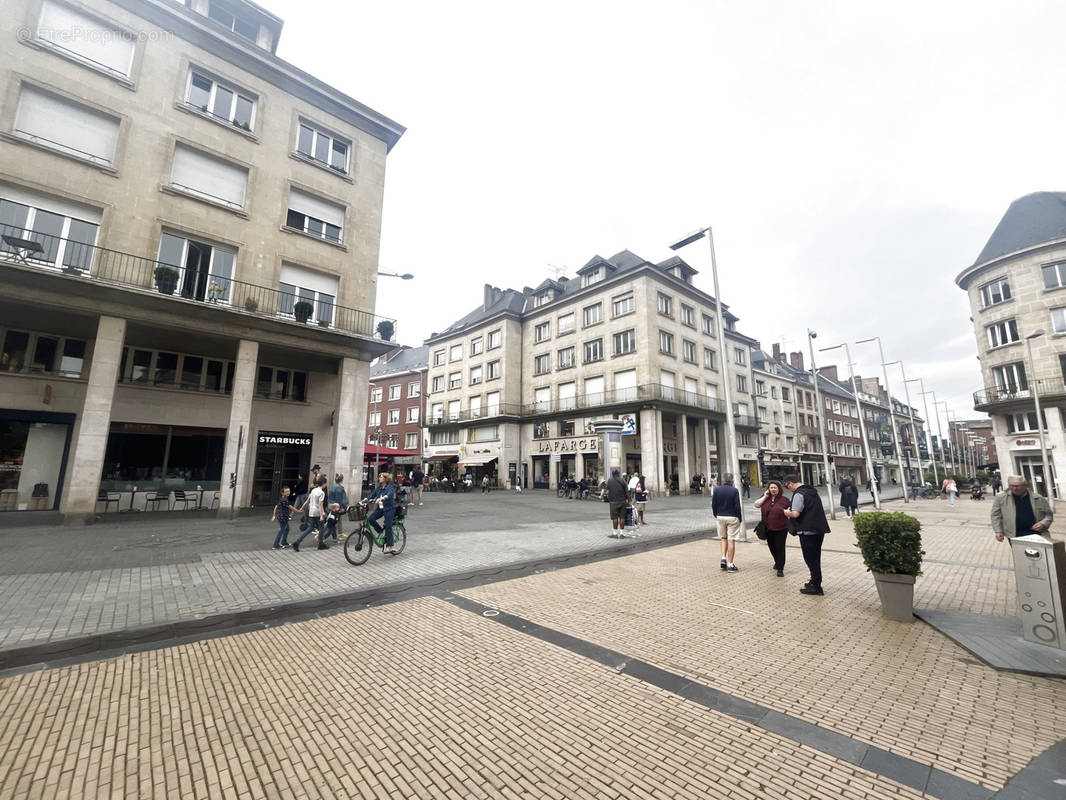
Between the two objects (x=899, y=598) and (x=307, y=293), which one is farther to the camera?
(x=307, y=293)

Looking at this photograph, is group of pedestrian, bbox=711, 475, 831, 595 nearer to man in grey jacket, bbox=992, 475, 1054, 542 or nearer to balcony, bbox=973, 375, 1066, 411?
man in grey jacket, bbox=992, 475, 1054, 542

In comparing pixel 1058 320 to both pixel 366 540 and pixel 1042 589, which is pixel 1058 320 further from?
pixel 366 540

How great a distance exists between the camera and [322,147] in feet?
59.3

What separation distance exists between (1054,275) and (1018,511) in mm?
32065

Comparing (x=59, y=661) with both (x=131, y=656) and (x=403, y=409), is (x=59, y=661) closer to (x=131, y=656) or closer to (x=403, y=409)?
(x=131, y=656)

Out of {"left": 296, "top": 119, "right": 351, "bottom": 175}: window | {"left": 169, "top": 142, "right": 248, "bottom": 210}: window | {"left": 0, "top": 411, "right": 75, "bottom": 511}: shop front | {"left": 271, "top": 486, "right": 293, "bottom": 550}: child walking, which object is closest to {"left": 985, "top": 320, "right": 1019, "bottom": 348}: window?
{"left": 296, "top": 119, "right": 351, "bottom": 175}: window

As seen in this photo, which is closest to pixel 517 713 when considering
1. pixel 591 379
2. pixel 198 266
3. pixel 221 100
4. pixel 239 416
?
pixel 239 416

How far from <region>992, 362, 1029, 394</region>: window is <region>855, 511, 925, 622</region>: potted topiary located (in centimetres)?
3286

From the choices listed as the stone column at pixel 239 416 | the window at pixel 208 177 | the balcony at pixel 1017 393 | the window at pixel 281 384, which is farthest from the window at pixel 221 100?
the balcony at pixel 1017 393

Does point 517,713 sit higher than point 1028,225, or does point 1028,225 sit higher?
point 1028,225

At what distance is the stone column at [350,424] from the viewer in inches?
630

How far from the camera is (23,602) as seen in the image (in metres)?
5.68

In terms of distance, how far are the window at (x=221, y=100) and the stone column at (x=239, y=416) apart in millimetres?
8326

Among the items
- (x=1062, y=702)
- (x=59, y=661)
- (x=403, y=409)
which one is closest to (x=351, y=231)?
(x=59, y=661)
